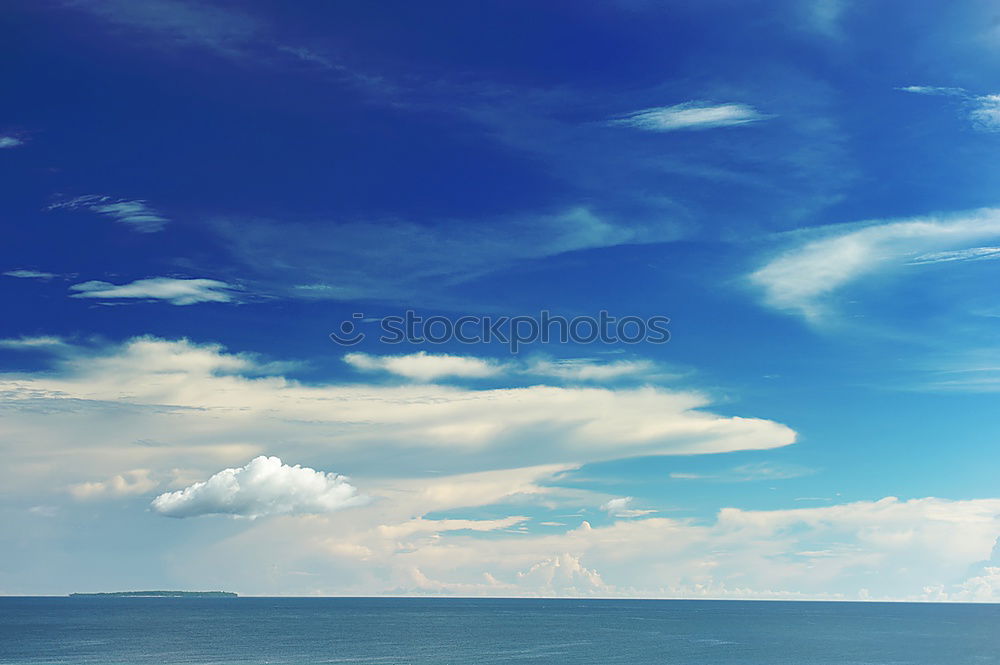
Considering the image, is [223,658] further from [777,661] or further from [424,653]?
[777,661]

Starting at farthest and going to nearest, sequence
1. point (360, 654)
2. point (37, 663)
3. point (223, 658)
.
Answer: point (360, 654) → point (223, 658) → point (37, 663)

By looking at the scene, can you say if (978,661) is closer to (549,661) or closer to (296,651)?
(549,661)

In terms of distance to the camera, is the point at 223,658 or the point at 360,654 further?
the point at 360,654

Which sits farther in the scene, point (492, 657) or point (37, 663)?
point (492, 657)

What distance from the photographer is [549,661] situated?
174375 millimetres

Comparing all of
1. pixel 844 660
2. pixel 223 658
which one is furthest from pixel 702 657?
pixel 223 658

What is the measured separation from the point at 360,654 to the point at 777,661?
89371 millimetres

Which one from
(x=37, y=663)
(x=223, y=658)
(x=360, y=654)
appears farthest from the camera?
(x=360, y=654)

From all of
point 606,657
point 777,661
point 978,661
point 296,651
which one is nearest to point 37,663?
point 296,651

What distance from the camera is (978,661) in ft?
620

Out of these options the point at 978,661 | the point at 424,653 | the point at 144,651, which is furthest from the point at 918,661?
the point at 144,651

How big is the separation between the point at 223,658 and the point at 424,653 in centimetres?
4302

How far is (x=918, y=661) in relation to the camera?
18575 centimetres

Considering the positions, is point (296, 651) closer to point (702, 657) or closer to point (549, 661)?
point (549, 661)
